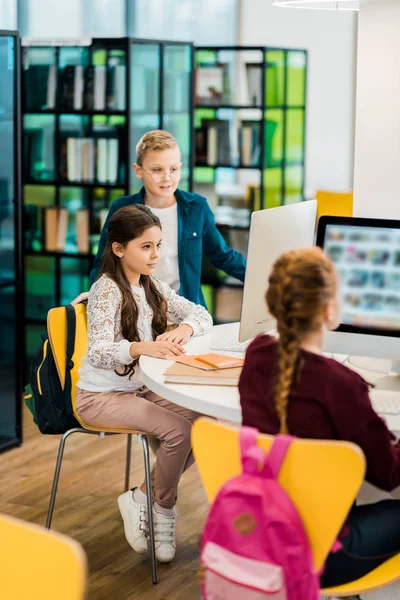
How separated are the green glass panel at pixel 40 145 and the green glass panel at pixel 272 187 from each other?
182cm

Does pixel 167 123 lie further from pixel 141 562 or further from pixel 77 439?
pixel 141 562

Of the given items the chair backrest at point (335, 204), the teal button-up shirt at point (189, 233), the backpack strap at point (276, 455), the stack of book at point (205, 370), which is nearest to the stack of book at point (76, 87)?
the teal button-up shirt at point (189, 233)

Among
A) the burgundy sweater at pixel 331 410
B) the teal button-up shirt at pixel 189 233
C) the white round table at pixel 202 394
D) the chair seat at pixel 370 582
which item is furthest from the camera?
the teal button-up shirt at pixel 189 233

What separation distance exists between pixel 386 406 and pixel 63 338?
1.17 metres

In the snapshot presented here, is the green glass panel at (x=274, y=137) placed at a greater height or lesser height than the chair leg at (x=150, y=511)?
greater

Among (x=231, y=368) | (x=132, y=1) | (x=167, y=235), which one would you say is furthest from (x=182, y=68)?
(x=231, y=368)

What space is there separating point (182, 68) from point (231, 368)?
300 cm

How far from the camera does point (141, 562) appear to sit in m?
3.06

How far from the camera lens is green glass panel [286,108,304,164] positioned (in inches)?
261

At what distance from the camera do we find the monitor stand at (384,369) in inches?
96.3

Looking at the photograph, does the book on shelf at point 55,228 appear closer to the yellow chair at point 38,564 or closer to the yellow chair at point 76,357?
the yellow chair at point 76,357

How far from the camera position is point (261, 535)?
1.70 m

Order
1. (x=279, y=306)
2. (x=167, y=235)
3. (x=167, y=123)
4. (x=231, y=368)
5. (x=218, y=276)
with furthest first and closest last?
(x=218, y=276) → (x=167, y=123) → (x=167, y=235) → (x=231, y=368) → (x=279, y=306)

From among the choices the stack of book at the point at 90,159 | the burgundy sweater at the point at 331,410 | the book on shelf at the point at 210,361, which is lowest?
the book on shelf at the point at 210,361
